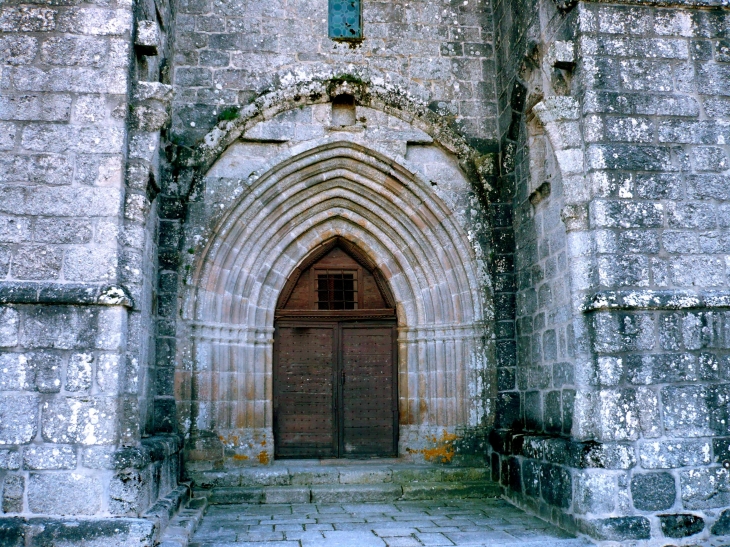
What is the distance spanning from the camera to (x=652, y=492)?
4.20 meters

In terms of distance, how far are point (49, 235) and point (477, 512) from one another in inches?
138

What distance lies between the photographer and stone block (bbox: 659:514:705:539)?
416 cm

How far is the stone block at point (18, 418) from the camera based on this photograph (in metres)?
3.94

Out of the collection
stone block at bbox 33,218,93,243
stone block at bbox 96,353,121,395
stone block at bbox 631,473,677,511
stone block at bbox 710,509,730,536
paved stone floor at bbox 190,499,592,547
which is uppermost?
stone block at bbox 33,218,93,243

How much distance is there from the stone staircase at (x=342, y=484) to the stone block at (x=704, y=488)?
5.69ft

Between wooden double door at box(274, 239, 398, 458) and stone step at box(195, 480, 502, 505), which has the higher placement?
wooden double door at box(274, 239, 398, 458)

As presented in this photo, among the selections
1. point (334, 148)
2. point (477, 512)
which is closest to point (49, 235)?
point (334, 148)

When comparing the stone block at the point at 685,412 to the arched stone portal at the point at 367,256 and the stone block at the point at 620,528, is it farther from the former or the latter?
the arched stone portal at the point at 367,256

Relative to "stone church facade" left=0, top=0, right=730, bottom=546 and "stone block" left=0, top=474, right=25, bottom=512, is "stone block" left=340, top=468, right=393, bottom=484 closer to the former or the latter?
"stone church facade" left=0, top=0, right=730, bottom=546

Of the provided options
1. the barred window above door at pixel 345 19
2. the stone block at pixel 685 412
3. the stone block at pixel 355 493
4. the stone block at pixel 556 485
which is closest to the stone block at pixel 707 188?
the stone block at pixel 685 412

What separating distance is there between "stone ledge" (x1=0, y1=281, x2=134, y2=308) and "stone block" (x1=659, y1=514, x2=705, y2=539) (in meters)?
3.48

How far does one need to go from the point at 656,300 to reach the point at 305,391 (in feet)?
10.4

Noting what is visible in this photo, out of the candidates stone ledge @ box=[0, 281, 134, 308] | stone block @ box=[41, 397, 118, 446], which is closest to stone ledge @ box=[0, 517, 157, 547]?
stone block @ box=[41, 397, 118, 446]

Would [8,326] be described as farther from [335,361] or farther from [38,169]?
[335,361]
